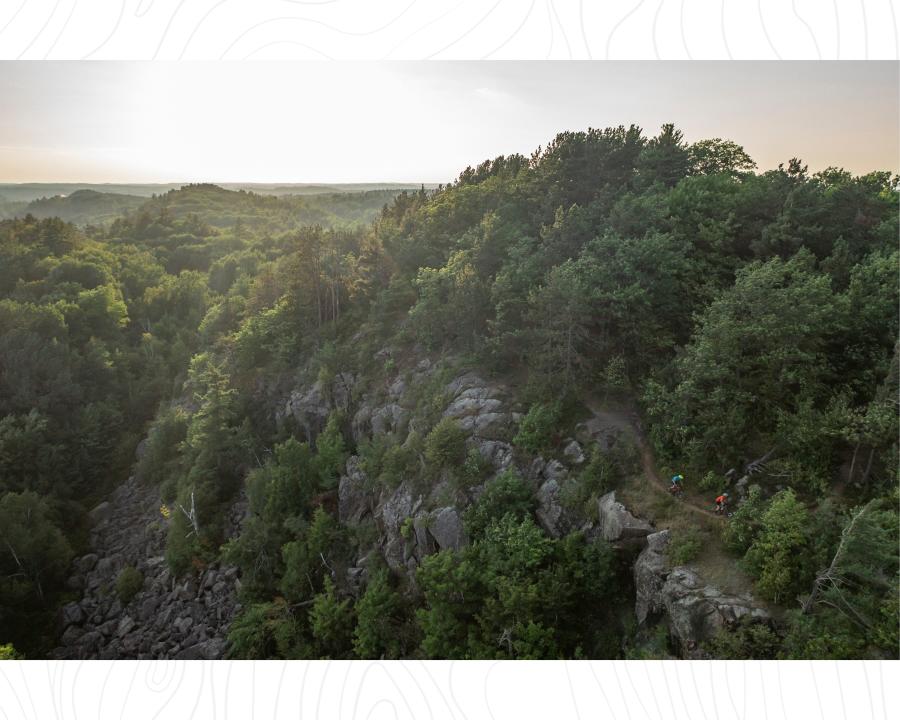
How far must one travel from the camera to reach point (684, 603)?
368 inches

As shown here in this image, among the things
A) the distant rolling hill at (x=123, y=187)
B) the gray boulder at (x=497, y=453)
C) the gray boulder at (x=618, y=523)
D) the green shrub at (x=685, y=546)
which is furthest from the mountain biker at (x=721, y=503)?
the distant rolling hill at (x=123, y=187)

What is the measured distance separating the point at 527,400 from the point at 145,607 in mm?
15294

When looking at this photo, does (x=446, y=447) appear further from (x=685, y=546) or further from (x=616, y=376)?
(x=685, y=546)

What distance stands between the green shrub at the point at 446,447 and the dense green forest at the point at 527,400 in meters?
0.08

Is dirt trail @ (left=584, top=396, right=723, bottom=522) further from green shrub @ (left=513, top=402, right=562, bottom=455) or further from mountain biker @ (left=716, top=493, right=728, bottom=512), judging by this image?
green shrub @ (left=513, top=402, right=562, bottom=455)

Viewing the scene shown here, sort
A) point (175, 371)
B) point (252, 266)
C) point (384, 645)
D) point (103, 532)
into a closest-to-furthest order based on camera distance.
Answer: point (384, 645) < point (103, 532) < point (175, 371) < point (252, 266)

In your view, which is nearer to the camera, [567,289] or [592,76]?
[592,76]

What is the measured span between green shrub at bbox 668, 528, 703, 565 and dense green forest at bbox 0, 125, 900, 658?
59cm

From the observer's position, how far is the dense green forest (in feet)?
34.3

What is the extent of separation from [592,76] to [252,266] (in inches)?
1223

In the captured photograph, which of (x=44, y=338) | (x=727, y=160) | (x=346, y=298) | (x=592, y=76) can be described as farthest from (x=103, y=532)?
(x=727, y=160)

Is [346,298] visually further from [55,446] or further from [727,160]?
[727,160]

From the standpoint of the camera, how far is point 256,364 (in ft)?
79.4

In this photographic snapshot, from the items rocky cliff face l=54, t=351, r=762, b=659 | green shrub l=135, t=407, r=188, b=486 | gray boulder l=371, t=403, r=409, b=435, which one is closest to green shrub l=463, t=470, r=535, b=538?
rocky cliff face l=54, t=351, r=762, b=659
